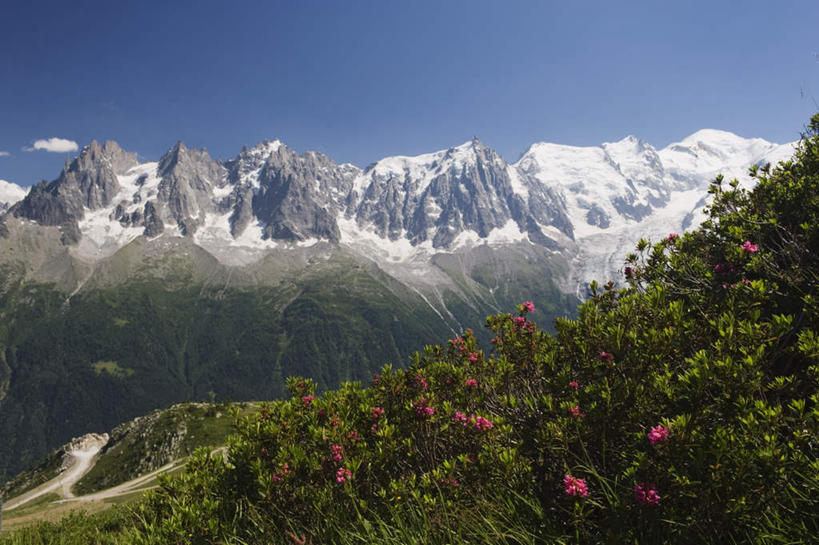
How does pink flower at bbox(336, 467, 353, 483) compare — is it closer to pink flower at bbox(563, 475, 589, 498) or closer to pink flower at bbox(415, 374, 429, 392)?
pink flower at bbox(415, 374, 429, 392)

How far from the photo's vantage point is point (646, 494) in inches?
170

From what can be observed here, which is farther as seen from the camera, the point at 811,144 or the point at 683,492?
the point at 811,144

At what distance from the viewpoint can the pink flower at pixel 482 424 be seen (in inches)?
259

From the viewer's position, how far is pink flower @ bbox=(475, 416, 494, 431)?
6.57 meters

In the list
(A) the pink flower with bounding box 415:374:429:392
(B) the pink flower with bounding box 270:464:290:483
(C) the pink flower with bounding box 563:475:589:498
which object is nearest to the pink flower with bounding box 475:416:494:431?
(C) the pink flower with bounding box 563:475:589:498

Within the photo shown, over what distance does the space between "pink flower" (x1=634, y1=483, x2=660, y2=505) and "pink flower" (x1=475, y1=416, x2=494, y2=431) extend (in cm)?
244

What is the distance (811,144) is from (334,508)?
1723 cm

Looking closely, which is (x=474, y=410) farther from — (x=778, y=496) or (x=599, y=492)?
(x=778, y=496)

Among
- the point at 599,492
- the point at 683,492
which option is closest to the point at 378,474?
the point at 599,492

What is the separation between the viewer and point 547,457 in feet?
19.5

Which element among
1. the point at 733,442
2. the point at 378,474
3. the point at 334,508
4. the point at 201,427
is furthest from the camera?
the point at 201,427

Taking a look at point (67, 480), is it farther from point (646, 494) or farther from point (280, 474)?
point (646, 494)

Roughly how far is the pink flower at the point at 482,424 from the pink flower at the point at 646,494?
2.44 m

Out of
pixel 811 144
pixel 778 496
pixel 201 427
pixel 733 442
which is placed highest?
pixel 811 144
